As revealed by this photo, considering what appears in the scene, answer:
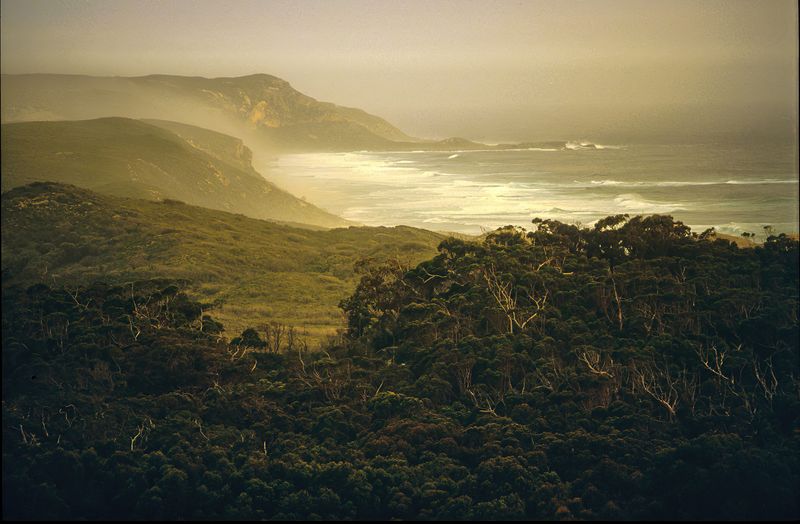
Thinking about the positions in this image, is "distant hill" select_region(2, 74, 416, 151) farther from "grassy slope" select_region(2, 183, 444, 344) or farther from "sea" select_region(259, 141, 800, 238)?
"grassy slope" select_region(2, 183, 444, 344)

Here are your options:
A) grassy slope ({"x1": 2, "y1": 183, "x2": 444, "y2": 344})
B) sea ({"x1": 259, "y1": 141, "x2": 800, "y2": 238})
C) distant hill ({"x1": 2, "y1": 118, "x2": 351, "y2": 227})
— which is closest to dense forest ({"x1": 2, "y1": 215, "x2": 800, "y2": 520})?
grassy slope ({"x1": 2, "y1": 183, "x2": 444, "y2": 344})

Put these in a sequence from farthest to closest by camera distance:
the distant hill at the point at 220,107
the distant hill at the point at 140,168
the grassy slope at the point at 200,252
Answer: the distant hill at the point at 220,107 < the distant hill at the point at 140,168 < the grassy slope at the point at 200,252

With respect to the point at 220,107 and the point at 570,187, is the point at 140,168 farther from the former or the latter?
the point at 570,187

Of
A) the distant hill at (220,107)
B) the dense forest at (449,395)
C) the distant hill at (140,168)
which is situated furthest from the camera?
the distant hill at (220,107)

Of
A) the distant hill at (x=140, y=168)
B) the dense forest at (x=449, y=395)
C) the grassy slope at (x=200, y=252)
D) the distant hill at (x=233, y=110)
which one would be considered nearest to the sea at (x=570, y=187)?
the grassy slope at (x=200, y=252)

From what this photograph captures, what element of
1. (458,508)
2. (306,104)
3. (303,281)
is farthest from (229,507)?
(306,104)

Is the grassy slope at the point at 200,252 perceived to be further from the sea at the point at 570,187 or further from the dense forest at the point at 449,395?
the dense forest at the point at 449,395
